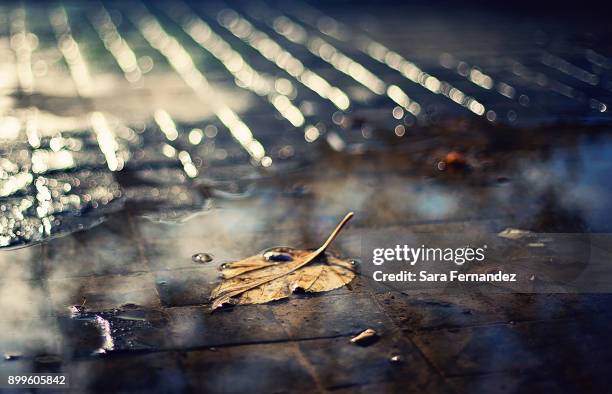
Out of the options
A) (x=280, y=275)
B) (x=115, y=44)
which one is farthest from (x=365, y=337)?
(x=115, y=44)

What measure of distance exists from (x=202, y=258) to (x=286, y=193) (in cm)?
103

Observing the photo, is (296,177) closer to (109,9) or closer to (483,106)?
(483,106)

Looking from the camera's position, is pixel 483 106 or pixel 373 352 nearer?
pixel 373 352

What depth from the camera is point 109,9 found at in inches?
469

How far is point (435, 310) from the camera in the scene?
3.31 m

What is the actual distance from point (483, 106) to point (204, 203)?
2.90 m

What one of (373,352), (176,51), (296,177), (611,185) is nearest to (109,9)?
(176,51)

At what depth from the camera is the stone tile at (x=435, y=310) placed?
3.21 m

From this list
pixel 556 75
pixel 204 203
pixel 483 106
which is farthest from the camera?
pixel 556 75

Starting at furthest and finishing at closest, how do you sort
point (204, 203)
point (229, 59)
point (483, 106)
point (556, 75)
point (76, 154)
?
point (229, 59), point (556, 75), point (483, 106), point (76, 154), point (204, 203)

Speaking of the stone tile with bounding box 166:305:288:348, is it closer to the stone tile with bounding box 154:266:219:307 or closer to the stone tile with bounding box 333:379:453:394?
the stone tile with bounding box 154:266:219:307

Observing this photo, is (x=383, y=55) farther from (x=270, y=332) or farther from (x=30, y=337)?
(x=30, y=337)

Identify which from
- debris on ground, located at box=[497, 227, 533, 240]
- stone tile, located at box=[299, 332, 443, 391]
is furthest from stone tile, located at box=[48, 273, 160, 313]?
debris on ground, located at box=[497, 227, 533, 240]

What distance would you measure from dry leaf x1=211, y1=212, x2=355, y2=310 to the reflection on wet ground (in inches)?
3.2
